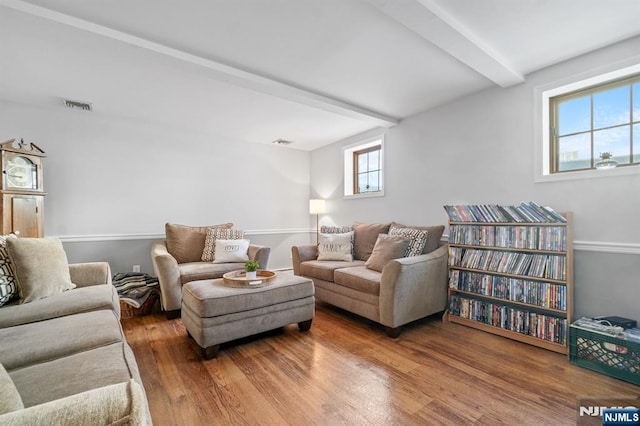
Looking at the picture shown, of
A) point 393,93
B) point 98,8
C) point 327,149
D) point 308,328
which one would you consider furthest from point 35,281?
point 327,149

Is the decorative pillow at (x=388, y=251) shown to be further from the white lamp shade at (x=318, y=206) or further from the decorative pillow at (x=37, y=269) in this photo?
the decorative pillow at (x=37, y=269)

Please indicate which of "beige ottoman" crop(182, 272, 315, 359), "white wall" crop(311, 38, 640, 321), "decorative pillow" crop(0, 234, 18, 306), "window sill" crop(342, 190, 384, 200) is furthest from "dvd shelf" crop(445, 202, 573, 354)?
"decorative pillow" crop(0, 234, 18, 306)

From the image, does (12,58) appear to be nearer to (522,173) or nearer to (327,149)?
(327,149)

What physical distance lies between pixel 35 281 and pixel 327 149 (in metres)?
Result: 4.03

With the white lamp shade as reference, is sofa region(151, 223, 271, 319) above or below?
below

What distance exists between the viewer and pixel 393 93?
298 centimetres

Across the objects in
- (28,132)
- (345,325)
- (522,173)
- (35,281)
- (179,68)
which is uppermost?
(179,68)

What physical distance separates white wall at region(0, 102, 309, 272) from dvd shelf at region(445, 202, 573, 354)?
10.3ft

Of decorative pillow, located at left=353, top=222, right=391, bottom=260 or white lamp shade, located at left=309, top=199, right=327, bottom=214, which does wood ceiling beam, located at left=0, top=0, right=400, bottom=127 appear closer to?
decorative pillow, located at left=353, top=222, right=391, bottom=260

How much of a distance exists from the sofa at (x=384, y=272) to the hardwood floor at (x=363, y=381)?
0.25m

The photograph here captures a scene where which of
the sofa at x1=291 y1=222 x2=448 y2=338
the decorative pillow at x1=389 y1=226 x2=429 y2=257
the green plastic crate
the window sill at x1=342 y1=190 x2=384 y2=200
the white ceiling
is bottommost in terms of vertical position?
the green plastic crate

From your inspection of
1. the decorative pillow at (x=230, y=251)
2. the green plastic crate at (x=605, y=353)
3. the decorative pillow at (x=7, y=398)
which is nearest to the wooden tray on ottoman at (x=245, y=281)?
the decorative pillow at (x=230, y=251)

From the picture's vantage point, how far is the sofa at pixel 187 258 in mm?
2861

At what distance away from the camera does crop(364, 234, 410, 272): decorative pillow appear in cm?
285
